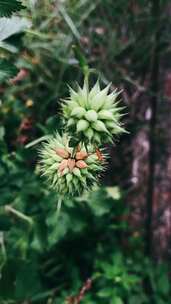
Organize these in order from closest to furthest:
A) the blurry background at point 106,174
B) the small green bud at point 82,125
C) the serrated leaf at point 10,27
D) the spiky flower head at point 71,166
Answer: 1. the small green bud at point 82,125
2. the spiky flower head at point 71,166
3. the serrated leaf at point 10,27
4. the blurry background at point 106,174

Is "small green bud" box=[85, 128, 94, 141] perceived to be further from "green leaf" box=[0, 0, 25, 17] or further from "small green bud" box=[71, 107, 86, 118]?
"green leaf" box=[0, 0, 25, 17]

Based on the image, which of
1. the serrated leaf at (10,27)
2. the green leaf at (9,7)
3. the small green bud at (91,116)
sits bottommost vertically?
the small green bud at (91,116)

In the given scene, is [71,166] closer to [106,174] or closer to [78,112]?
[78,112]

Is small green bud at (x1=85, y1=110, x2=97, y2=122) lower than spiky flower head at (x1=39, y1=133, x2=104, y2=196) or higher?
higher

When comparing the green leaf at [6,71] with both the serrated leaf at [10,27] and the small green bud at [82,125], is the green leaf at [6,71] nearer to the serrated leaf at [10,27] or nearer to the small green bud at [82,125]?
the serrated leaf at [10,27]

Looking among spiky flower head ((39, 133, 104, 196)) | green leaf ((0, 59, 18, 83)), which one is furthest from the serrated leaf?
spiky flower head ((39, 133, 104, 196))

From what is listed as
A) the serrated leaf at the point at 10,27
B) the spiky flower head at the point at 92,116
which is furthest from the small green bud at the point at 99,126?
the serrated leaf at the point at 10,27

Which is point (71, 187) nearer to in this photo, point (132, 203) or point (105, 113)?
point (105, 113)
